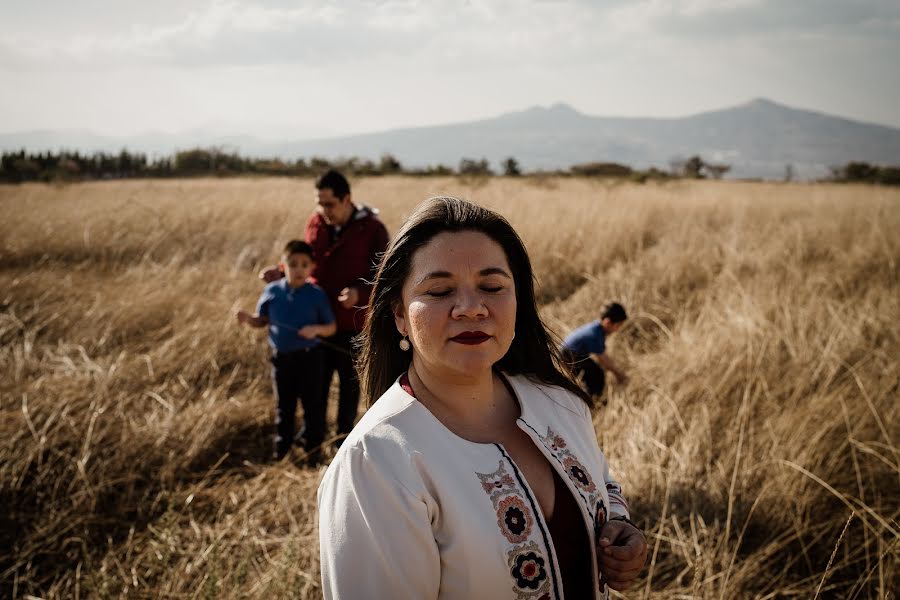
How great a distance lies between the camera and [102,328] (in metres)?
4.34

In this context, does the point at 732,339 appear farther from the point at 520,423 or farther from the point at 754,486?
the point at 520,423

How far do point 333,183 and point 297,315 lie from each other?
0.80 m

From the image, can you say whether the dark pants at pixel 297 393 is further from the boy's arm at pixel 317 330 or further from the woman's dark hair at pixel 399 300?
the woman's dark hair at pixel 399 300

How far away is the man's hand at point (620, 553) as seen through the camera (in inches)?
44.8

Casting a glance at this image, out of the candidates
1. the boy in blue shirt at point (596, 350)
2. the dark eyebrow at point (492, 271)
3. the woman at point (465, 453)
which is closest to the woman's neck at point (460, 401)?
the woman at point (465, 453)

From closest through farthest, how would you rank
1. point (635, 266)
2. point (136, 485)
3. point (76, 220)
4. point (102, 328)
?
point (136, 485) < point (102, 328) < point (635, 266) < point (76, 220)

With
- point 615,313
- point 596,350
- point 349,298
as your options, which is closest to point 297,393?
point 349,298

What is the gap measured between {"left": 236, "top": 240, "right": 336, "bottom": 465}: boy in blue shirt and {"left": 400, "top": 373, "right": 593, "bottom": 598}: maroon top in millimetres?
2268

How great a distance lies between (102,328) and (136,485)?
1.89 metres

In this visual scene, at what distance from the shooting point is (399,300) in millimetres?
1268

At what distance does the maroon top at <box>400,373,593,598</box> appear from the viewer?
1139 mm

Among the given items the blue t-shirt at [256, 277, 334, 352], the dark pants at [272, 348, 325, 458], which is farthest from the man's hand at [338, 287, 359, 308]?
the dark pants at [272, 348, 325, 458]

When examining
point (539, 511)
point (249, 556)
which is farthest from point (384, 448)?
point (249, 556)

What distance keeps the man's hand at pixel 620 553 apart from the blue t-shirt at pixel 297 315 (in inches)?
95.7
